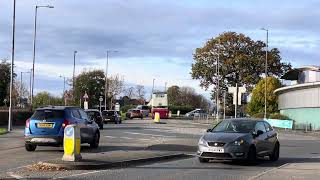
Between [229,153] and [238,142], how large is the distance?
0.46m

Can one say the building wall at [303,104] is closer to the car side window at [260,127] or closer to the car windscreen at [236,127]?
the car side window at [260,127]

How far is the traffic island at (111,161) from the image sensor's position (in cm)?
1532

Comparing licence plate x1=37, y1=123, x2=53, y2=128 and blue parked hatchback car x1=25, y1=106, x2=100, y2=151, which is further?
licence plate x1=37, y1=123, x2=53, y2=128

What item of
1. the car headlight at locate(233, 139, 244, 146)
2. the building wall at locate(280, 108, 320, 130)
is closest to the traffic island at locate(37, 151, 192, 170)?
the car headlight at locate(233, 139, 244, 146)

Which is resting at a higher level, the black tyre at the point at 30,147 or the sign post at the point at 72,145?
the sign post at the point at 72,145

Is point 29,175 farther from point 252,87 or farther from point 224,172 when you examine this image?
point 252,87

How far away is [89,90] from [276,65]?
3443cm

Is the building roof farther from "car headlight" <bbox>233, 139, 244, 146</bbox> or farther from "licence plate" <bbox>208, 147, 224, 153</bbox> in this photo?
"licence plate" <bbox>208, 147, 224, 153</bbox>

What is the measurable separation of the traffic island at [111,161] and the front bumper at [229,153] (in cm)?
180

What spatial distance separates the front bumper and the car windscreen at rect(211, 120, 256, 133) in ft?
3.57

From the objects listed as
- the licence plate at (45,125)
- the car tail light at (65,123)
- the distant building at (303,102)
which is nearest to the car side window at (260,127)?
the car tail light at (65,123)

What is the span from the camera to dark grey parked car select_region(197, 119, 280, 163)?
17.4 m

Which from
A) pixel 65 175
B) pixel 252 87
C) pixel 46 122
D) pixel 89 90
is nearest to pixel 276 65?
pixel 252 87

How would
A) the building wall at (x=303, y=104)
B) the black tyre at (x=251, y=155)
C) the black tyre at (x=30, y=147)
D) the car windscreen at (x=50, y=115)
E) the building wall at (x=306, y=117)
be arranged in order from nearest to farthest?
1. the black tyre at (x=251, y=155)
2. the car windscreen at (x=50, y=115)
3. the black tyre at (x=30, y=147)
4. the building wall at (x=306, y=117)
5. the building wall at (x=303, y=104)
